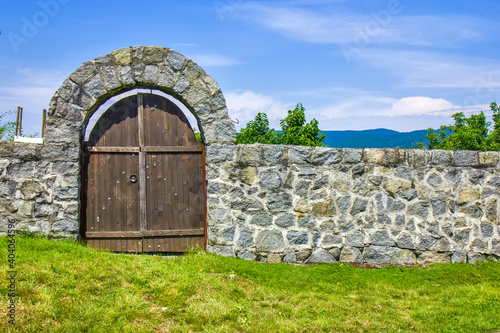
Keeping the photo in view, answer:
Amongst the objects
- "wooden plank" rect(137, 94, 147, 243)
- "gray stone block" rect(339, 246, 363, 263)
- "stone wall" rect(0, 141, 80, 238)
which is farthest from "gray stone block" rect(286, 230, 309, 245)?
"stone wall" rect(0, 141, 80, 238)

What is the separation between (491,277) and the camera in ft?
22.0

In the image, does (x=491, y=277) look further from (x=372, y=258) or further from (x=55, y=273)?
(x=55, y=273)

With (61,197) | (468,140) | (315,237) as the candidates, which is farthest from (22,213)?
(468,140)

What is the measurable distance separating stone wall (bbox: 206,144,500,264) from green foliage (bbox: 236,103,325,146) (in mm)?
4398

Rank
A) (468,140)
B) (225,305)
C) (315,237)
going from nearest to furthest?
(225,305) < (315,237) < (468,140)

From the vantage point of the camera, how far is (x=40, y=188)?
6.47m

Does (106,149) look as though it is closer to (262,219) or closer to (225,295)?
(262,219)

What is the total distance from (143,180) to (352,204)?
3.37 metres

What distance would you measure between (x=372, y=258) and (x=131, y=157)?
13.8ft

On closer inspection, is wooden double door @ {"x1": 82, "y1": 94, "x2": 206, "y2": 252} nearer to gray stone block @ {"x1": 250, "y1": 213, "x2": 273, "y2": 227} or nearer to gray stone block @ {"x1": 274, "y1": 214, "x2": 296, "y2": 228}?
gray stone block @ {"x1": 250, "y1": 213, "x2": 273, "y2": 227}

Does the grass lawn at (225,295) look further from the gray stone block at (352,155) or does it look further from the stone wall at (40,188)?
the gray stone block at (352,155)

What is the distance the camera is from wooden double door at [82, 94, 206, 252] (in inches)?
267

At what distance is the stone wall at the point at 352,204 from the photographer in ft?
22.1

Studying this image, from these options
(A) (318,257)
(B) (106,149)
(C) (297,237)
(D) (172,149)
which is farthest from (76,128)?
(A) (318,257)
